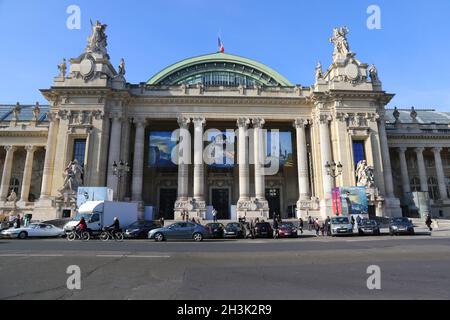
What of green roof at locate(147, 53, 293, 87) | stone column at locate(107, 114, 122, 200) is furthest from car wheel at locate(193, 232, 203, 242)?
green roof at locate(147, 53, 293, 87)

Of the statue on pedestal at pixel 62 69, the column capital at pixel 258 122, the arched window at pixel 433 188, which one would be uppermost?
the statue on pedestal at pixel 62 69

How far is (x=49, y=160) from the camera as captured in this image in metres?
35.4

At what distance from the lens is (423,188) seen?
43.5 meters

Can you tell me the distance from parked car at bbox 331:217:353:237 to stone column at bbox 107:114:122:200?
80.3 feet

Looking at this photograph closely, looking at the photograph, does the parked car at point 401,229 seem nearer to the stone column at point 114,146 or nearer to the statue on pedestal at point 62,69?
the stone column at point 114,146

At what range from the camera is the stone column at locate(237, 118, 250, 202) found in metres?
37.0

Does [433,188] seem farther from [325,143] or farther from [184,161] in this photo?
[184,161]

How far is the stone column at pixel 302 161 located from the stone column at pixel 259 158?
15.8 feet

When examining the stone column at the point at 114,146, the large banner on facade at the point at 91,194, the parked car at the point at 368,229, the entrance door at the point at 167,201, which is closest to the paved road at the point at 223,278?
the parked car at the point at 368,229

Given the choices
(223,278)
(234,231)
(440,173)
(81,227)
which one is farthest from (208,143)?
(440,173)

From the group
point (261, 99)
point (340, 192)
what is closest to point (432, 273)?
point (340, 192)

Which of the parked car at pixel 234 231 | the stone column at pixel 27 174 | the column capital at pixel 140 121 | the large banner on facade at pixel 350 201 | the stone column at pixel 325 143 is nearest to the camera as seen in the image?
the parked car at pixel 234 231

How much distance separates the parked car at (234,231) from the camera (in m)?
22.8
